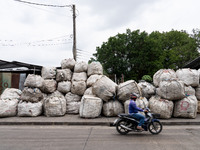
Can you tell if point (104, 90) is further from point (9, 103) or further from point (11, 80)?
point (11, 80)

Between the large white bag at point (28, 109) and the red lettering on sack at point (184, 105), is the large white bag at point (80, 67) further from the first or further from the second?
the red lettering on sack at point (184, 105)

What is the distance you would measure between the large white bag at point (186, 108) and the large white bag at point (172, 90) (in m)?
0.25

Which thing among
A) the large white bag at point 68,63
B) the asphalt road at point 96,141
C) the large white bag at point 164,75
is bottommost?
the asphalt road at point 96,141

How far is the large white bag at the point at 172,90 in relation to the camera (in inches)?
266

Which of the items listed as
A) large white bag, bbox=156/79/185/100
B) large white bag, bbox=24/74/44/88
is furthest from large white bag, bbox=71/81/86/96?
large white bag, bbox=156/79/185/100

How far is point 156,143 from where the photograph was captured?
4.14 meters

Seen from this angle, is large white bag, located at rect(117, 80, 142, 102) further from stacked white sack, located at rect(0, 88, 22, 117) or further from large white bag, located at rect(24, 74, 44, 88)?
stacked white sack, located at rect(0, 88, 22, 117)

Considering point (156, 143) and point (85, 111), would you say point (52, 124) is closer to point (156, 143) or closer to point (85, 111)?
point (85, 111)

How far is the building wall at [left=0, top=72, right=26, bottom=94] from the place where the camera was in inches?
366

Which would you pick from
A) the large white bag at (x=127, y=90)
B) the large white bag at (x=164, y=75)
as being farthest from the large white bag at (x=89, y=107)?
the large white bag at (x=164, y=75)

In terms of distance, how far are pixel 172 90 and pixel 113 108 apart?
8.53ft

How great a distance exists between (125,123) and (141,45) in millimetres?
17579

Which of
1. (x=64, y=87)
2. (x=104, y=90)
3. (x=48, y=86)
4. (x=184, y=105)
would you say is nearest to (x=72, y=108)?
(x=64, y=87)

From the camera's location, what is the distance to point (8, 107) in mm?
7320
